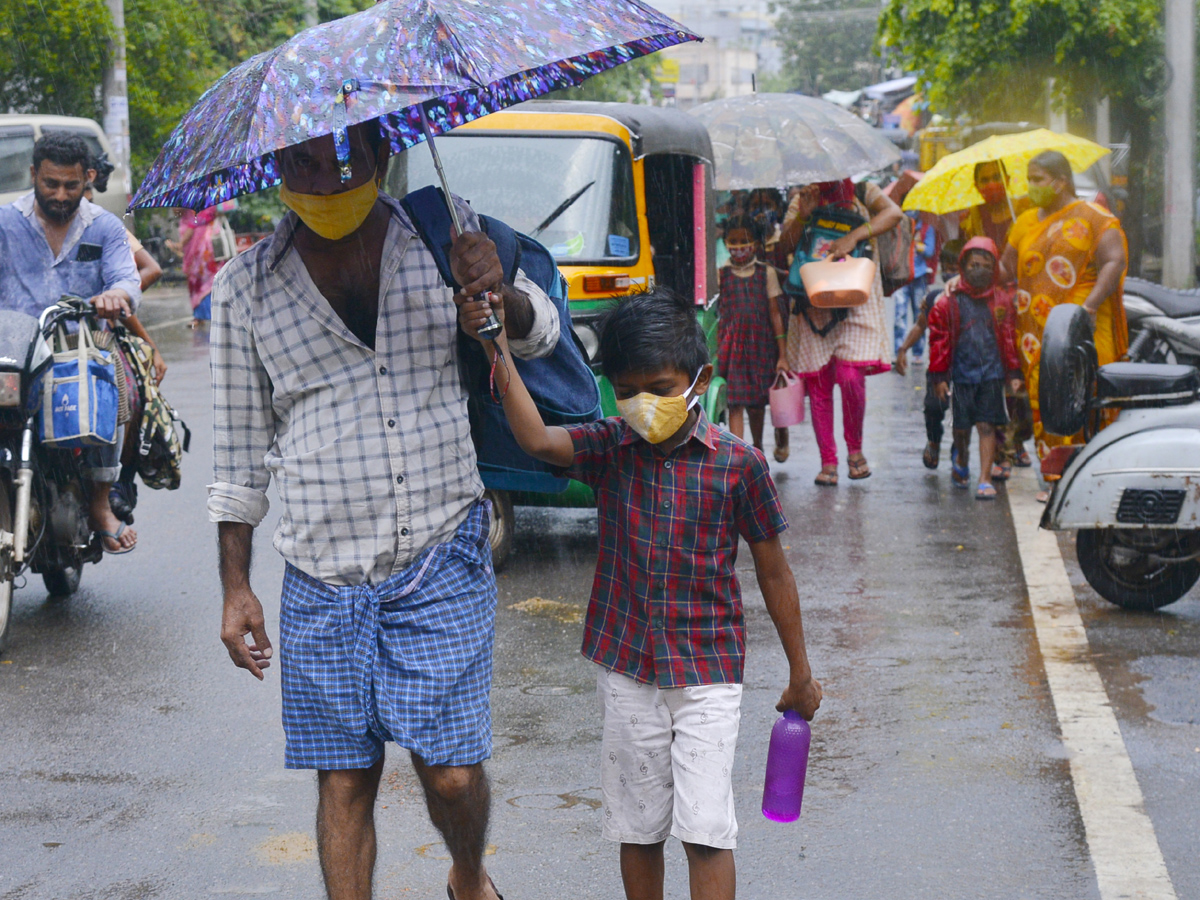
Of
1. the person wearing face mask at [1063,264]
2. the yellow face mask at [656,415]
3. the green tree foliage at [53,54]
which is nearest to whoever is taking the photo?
the yellow face mask at [656,415]

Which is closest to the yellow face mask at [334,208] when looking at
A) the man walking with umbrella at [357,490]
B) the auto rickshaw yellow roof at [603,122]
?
the man walking with umbrella at [357,490]

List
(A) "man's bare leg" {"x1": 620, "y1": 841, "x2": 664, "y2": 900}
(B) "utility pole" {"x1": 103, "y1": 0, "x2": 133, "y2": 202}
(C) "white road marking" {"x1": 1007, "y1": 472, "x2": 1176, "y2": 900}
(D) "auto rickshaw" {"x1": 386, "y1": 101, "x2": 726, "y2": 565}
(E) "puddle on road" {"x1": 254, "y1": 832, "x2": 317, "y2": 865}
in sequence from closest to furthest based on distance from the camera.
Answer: (A) "man's bare leg" {"x1": 620, "y1": 841, "x2": 664, "y2": 900} → (C) "white road marking" {"x1": 1007, "y1": 472, "x2": 1176, "y2": 900} → (E) "puddle on road" {"x1": 254, "y1": 832, "x2": 317, "y2": 865} → (D) "auto rickshaw" {"x1": 386, "y1": 101, "x2": 726, "y2": 565} → (B) "utility pole" {"x1": 103, "y1": 0, "x2": 133, "y2": 202}

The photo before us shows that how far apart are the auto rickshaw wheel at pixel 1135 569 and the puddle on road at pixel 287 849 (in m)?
3.58

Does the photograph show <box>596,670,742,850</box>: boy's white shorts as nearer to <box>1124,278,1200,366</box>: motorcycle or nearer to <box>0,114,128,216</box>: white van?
<box>1124,278,1200,366</box>: motorcycle

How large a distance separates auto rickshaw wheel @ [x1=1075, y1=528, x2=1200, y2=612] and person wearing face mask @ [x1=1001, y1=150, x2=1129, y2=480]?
1613 millimetres

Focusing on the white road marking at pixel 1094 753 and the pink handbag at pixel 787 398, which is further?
the pink handbag at pixel 787 398

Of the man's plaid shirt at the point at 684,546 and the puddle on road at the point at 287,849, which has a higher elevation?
the man's plaid shirt at the point at 684,546

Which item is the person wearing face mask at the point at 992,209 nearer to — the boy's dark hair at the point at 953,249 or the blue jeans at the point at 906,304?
the boy's dark hair at the point at 953,249

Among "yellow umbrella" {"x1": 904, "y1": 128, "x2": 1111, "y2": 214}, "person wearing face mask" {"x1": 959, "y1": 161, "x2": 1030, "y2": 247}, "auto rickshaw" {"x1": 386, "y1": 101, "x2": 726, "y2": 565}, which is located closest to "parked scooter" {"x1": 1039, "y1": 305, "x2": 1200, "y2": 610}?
"auto rickshaw" {"x1": 386, "y1": 101, "x2": 726, "y2": 565}

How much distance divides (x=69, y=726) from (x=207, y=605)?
1.62 metres

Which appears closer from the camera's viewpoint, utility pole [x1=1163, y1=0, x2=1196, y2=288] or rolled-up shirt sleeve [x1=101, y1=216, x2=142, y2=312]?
rolled-up shirt sleeve [x1=101, y1=216, x2=142, y2=312]

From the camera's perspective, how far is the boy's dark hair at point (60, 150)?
6.18 m

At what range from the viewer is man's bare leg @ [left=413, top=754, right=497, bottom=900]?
10.3ft

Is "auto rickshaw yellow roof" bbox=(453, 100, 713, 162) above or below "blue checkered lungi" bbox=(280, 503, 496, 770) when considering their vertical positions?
above
